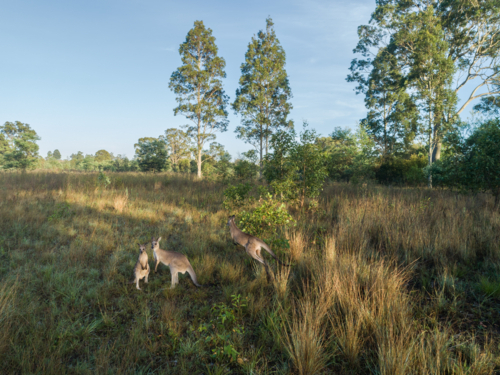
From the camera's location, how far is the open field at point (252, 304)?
91.0 inches

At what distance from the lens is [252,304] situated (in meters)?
3.20

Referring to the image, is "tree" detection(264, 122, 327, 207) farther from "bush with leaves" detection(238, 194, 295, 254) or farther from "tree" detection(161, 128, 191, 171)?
"tree" detection(161, 128, 191, 171)

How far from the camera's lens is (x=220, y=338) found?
2541 mm

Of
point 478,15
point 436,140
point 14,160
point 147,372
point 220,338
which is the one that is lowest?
point 147,372

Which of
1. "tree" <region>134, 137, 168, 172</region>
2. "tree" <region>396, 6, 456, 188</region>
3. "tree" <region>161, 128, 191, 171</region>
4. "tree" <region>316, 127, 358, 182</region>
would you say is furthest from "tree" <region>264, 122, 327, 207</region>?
"tree" <region>161, 128, 191, 171</region>

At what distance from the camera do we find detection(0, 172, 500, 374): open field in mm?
2312

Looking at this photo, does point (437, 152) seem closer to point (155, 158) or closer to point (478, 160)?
point (478, 160)

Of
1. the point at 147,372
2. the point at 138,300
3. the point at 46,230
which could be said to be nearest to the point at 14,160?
the point at 46,230

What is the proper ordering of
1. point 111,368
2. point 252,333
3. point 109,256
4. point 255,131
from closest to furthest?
1. point 111,368
2. point 252,333
3. point 109,256
4. point 255,131

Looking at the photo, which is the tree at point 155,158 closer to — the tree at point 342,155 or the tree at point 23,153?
the tree at point 23,153

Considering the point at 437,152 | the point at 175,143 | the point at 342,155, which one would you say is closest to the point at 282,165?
the point at 342,155

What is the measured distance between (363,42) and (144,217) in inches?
1018

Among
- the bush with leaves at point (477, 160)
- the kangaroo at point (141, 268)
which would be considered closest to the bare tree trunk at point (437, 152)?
the bush with leaves at point (477, 160)

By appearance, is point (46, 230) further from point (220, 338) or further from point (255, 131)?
point (255, 131)
